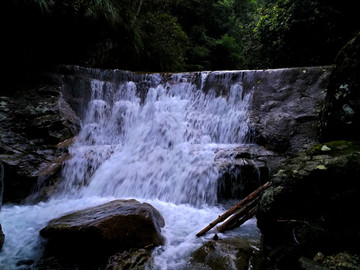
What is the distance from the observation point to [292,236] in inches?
94.4

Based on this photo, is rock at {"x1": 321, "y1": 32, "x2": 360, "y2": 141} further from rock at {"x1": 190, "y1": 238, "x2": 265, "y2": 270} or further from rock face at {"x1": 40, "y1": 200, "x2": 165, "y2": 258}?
rock face at {"x1": 40, "y1": 200, "x2": 165, "y2": 258}

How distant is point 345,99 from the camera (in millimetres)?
3283

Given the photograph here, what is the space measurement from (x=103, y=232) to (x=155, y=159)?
298 cm

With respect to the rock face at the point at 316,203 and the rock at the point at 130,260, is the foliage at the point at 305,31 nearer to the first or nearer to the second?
the rock face at the point at 316,203

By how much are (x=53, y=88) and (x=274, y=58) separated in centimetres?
897

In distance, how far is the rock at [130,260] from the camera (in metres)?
2.41

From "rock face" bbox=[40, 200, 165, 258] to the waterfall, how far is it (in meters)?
1.59

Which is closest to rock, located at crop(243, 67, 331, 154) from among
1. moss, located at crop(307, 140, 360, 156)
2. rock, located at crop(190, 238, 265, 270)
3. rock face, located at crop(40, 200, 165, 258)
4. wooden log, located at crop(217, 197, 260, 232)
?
moss, located at crop(307, 140, 360, 156)

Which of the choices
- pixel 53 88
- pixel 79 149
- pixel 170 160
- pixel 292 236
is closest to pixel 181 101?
pixel 170 160

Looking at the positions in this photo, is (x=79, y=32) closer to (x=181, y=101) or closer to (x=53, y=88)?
(x=53, y=88)

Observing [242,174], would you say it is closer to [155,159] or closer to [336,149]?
[336,149]

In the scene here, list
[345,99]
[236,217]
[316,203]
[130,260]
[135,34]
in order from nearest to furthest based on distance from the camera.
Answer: [316,203] < [130,260] < [236,217] < [345,99] < [135,34]

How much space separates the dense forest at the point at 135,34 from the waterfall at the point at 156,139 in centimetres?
188

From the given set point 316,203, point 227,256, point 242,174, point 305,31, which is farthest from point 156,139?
point 305,31
